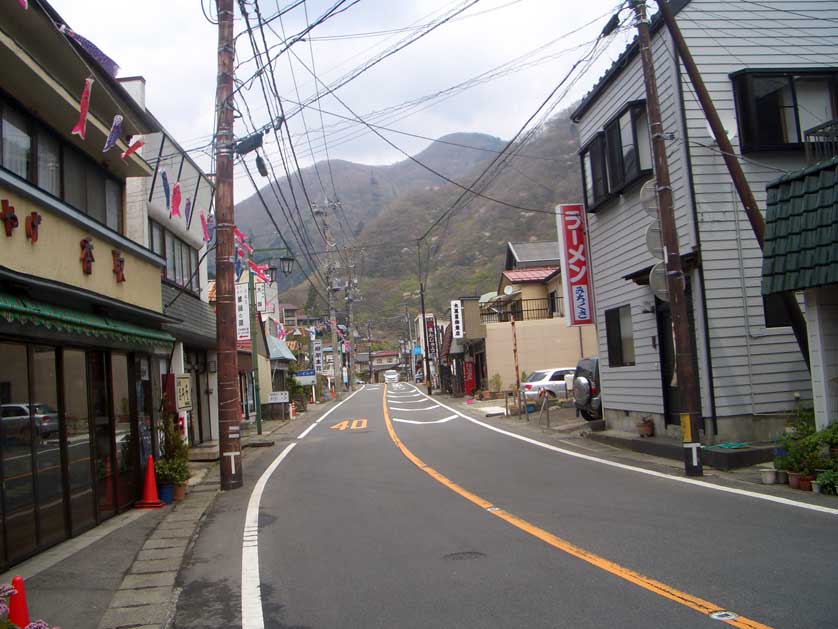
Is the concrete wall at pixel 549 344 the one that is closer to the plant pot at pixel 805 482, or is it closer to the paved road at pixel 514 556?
the paved road at pixel 514 556

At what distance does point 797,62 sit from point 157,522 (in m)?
14.3

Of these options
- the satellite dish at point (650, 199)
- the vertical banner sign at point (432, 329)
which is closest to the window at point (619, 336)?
the satellite dish at point (650, 199)

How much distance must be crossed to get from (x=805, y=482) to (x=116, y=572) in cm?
833

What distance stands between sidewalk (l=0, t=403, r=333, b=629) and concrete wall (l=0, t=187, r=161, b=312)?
3166mm

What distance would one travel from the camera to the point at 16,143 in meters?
8.87

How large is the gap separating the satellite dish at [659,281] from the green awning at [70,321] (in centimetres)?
829

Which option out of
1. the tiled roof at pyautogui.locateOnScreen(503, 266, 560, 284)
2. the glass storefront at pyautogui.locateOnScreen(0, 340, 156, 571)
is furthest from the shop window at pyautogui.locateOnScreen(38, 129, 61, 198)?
the tiled roof at pyautogui.locateOnScreen(503, 266, 560, 284)

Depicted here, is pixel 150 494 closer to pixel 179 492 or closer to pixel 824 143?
pixel 179 492

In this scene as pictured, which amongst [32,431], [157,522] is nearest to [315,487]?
[157,522]

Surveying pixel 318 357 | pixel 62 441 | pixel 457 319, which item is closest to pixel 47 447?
pixel 62 441

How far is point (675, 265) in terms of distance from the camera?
12078 millimetres

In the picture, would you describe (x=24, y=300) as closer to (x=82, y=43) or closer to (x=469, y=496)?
(x=82, y=43)

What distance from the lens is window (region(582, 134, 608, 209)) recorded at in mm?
17547

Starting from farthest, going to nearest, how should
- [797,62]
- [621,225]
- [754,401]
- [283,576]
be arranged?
[621,225] → [797,62] → [754,401] → [283,576]
